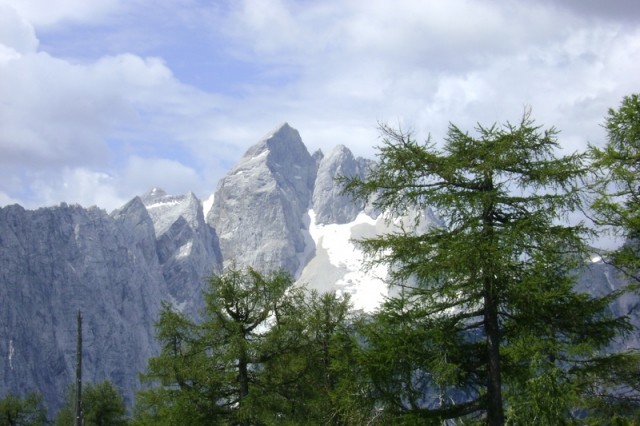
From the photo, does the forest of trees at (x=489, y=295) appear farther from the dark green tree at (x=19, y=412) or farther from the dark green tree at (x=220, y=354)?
the dark green tree at (x=19, y=412)

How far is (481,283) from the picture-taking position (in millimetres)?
13484

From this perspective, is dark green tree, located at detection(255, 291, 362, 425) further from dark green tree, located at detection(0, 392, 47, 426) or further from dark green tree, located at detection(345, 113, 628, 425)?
dark green tree, located at detection(0, 392, 47, 426)

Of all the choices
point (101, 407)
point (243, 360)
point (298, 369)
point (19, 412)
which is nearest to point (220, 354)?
point (243, 360)

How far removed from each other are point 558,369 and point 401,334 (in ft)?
8.64

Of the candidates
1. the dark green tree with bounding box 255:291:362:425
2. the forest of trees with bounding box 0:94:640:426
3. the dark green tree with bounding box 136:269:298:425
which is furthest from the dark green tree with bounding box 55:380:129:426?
the forest of trees with bounding box 0:94:640:426

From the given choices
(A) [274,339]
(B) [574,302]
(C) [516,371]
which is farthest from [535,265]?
(A) [274,339]

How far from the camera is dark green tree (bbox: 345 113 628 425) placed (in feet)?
43.2

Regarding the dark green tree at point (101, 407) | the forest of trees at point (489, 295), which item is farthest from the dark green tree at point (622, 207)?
the dark green tree at point (101, 407)

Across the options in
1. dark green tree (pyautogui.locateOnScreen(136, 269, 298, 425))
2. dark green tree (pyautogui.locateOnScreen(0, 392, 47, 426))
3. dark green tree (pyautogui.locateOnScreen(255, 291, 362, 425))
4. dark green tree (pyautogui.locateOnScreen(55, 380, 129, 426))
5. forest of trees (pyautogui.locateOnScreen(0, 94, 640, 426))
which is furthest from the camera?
dark green tree (pyautogui.locateOnScreen(55, 380, 129, 426))

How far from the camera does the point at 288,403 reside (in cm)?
2595

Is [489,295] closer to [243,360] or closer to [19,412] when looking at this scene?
[243,360]

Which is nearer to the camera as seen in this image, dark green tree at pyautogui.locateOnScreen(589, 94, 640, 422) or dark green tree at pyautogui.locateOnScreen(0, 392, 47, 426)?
dark green tree at pyautogui.locateOnScreen(589, 94, 640, 422)

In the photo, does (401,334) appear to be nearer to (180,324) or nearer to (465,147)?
(465,147)

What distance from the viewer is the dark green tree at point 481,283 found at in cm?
1318
